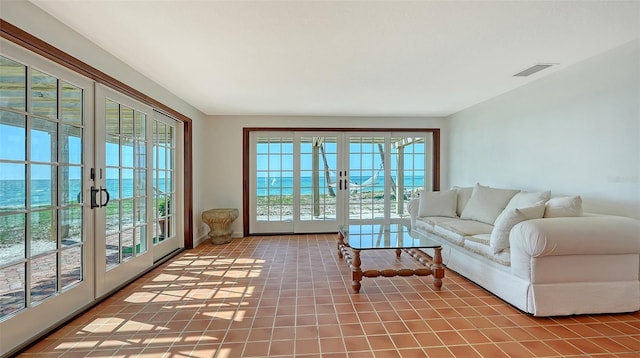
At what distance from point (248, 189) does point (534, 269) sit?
4331mm

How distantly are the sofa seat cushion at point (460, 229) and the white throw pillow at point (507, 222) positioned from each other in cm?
56

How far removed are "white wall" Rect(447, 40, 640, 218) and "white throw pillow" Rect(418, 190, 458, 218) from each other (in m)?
0.63

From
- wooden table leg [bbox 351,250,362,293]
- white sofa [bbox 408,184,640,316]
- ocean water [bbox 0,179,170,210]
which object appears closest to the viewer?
ocean water [bbox 0,179,170,210]

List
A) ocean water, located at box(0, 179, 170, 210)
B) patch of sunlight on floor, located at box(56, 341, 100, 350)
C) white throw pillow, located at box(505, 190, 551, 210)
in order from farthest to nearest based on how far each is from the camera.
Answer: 1. white throw pillow, located at box(505, 190, 551, 210)
2. patch of sunlight on floor, located at box(56, 341, 100, 350)
3. ocean water, located at box(0, 179, 170, 210)

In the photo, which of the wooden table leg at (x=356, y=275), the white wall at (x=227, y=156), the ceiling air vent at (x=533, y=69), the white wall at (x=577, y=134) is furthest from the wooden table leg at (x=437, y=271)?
the white wall at (x=227, y=156)

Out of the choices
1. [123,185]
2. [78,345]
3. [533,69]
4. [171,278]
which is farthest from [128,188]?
[533,69]

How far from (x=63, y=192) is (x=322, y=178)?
3.86m

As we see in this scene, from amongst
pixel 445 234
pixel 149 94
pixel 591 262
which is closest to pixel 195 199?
pixel 149 94

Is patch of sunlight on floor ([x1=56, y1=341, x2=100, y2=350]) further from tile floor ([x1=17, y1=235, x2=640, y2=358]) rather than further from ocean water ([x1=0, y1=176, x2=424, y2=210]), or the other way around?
ocean water ([x1=0, y1=176, x2=424, y2=210])

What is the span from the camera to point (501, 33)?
2.30 metres

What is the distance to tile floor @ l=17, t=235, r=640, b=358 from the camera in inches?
74.5

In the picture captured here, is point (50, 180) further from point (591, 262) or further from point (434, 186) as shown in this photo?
point (434, 186)

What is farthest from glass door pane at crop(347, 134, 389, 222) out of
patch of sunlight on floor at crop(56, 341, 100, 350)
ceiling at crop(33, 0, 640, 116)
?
patch of sunlight on floor at crop(56, 341, 100, 350)

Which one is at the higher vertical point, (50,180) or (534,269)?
(50,180)
